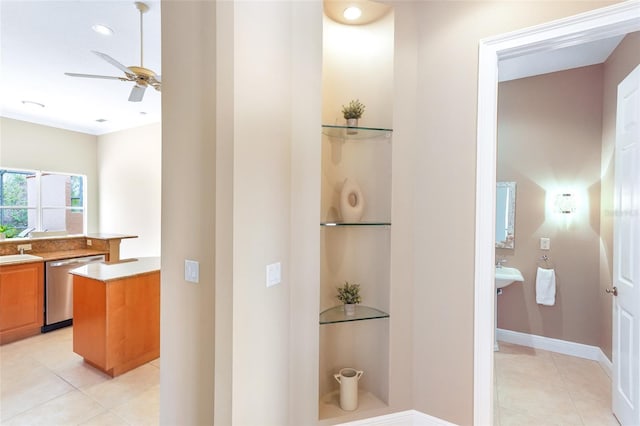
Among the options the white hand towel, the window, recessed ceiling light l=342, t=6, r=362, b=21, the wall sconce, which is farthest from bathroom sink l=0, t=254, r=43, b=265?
the wall sconce

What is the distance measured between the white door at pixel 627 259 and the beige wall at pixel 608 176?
772 mm

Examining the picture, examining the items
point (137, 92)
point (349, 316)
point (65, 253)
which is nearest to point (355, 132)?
point (349, 316)

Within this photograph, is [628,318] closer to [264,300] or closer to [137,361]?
[264,300]

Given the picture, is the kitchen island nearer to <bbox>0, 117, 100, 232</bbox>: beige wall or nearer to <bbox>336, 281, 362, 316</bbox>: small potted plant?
<bbox>336, 281, 362, 316</bbox>: small potted plant

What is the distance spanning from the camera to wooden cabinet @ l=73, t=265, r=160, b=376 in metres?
2.65

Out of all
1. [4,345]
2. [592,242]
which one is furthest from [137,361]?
[592,242]

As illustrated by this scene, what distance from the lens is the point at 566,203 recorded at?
123 inches

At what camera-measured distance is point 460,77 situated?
5.94ft

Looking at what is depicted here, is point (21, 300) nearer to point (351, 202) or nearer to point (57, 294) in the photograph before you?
point (57, 294)

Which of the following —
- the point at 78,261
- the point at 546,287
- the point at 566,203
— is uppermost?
the point at 566,203

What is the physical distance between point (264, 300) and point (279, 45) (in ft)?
4.16

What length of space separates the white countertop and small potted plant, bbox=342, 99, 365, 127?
2277 millimetres

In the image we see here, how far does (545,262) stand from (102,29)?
459 cm

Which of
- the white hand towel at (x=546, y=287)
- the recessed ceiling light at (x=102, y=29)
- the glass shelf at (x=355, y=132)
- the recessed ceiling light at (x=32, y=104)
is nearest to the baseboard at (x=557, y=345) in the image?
the white hand towel at (x=546, y=287)
